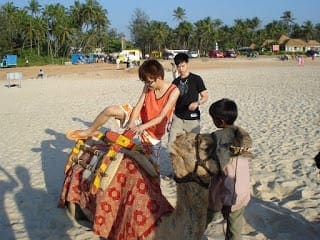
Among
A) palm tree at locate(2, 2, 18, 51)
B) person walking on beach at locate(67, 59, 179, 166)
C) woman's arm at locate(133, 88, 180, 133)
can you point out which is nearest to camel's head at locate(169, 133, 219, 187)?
woman's arm at locate(133, 88, 180, 133)

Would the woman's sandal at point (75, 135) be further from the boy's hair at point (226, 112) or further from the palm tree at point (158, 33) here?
the palm tree at point (158, 33)

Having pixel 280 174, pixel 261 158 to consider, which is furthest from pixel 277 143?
pixel 280 174

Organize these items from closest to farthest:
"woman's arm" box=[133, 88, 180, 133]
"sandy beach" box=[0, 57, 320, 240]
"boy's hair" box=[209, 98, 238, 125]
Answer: "boy's hair" box=[209, 98, 238, 125] → "woman's arm" box=[133, 88, 180, 133] → "sandy beach" box=[0, 57, 320, 240]

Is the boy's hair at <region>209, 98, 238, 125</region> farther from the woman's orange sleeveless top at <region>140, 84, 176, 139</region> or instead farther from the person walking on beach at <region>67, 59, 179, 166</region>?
the woman's orange sleeveless top at <region>140, 84, 176, 139</region>

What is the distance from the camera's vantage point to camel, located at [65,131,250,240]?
2.68 m

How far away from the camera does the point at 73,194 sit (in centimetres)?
494

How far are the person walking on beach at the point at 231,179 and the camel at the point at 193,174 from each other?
0.39m

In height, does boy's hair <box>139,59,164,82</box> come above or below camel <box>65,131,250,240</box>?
above

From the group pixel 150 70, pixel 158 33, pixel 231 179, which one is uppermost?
pixel 158 33

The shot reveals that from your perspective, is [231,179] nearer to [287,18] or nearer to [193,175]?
[193,175]

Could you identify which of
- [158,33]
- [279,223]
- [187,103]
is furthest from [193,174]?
[158,33]

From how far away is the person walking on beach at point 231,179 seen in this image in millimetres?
3184

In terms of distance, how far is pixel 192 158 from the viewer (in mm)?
2676

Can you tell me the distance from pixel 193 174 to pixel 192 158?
9cm
